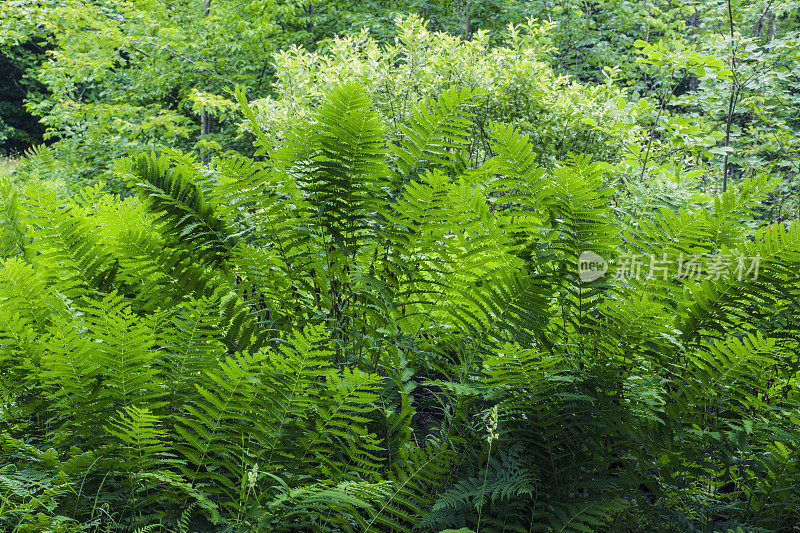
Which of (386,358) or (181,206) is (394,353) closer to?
(386,358)

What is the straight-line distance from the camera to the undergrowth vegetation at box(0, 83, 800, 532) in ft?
3.79

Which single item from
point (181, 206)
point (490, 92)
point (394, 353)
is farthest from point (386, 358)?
point (490, 92)

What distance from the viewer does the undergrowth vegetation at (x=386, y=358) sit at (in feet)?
3.79

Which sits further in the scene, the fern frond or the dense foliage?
the fern frond

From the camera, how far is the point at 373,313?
146 cm

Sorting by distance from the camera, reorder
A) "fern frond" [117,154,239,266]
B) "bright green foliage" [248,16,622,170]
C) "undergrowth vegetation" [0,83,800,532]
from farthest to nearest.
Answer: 1. "bright green foliage" [248,16,622,170]
2. "fern frond" [117,154,239,266]
3. "undergrowth vegetation" [0,83,800,532]

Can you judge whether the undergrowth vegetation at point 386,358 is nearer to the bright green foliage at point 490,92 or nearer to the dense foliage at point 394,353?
the dense foliage at point 394,353

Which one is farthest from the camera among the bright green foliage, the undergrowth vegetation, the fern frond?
the bright green foliage

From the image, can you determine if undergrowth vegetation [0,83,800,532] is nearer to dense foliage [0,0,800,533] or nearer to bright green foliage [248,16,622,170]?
dense foliage [0,0,800,533]

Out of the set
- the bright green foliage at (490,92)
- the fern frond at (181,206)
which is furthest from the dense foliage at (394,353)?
the bright green foliage at (490,92)

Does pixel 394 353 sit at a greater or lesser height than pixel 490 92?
lesser

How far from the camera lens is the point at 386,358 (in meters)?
1.35

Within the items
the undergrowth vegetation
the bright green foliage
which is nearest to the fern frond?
the undergrowth vegetation

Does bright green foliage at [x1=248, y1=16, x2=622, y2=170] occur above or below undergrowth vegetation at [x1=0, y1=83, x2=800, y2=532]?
above
